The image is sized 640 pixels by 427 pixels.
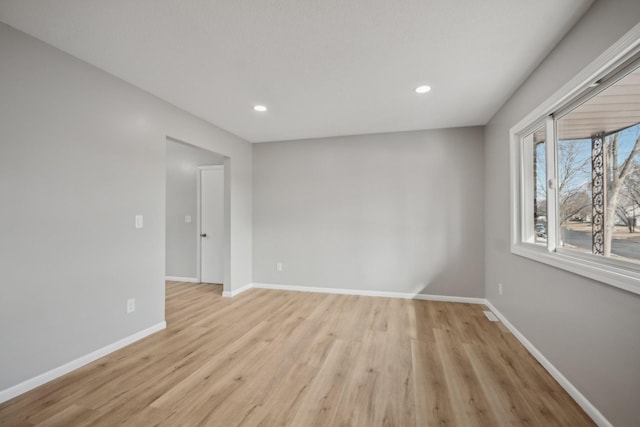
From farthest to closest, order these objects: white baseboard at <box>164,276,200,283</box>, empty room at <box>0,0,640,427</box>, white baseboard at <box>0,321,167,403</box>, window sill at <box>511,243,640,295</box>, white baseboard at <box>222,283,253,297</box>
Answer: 1. white baseboard at <box>164,276,200,283</box>
2. white baseboard at <box>222,283,253,297</box>
3. white baseboard at <box>0,321,167,403</box>
4. empty room at <box>0,0,640,427</box>
5. window sill at <box>511,243,640,295</box>

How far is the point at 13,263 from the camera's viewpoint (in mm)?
1924

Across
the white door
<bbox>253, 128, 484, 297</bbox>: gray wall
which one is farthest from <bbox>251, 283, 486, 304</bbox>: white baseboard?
the white door

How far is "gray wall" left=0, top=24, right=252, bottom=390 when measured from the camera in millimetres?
1931

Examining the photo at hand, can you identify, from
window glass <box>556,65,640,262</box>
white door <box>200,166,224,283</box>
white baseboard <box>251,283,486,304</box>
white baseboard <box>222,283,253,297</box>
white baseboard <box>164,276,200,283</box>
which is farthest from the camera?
white baseboard <box>164,276,200,283</box>

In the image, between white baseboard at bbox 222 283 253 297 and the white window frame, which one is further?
white baseboard at bbox 222 283 253 297

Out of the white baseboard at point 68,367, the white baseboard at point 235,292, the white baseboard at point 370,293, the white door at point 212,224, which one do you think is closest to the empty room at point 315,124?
the white baseboard at point 68,367

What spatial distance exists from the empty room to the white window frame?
0.02 meters

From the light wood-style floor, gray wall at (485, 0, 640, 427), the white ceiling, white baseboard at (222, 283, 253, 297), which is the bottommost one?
the light wood-style floor

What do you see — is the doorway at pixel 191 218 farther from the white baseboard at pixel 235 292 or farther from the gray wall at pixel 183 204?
the white baseboard at pixel 235 292

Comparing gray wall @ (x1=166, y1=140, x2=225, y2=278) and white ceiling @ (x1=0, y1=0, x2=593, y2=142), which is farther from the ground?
white ceiling @ (x1=0, y1=0, x2=593, y2=142)

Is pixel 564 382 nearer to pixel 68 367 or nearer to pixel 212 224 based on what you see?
pixel 68 367

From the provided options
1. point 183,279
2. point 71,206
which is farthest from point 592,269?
point 183,279

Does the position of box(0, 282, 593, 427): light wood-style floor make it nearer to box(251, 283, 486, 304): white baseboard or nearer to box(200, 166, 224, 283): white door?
box(251, 283, 486, 304): white baseboard

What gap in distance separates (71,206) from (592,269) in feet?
12.2
